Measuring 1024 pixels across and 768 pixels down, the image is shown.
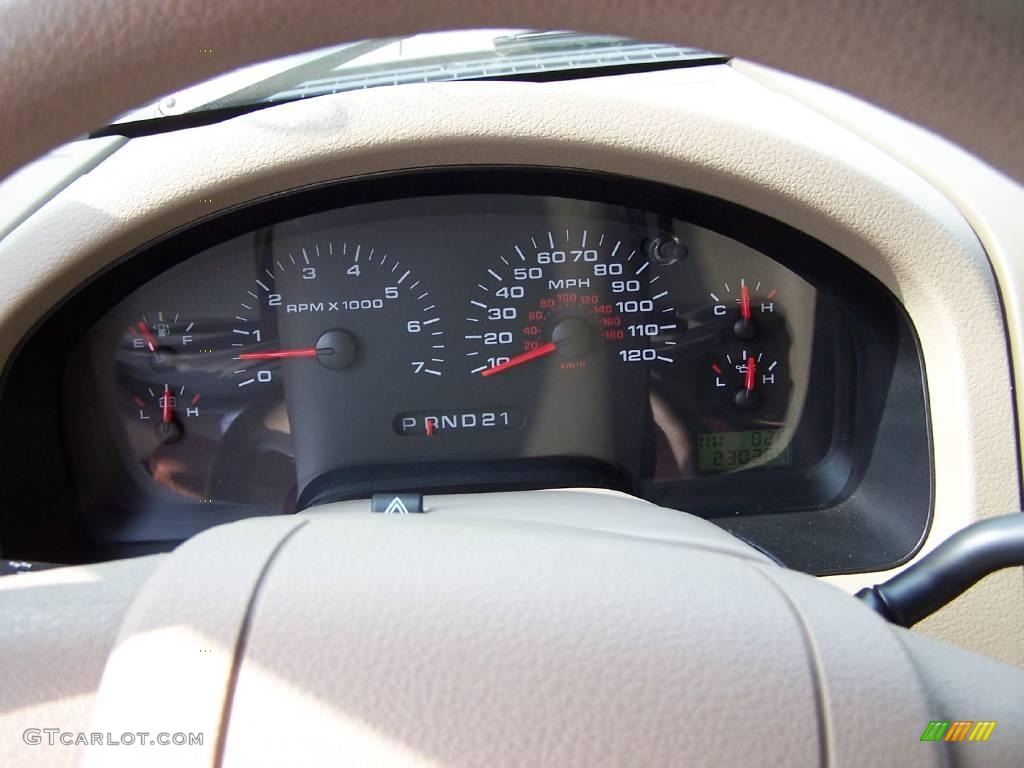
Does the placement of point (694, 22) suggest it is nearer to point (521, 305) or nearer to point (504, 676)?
point (504, 676)

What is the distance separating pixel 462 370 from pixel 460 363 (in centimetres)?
1

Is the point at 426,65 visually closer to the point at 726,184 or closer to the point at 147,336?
the point at 726,184

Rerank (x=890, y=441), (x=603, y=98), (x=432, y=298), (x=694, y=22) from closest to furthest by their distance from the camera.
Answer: (x=694, y=22) < (x=603, y=98) < (x=890, y=441) < (x=432, y=298)

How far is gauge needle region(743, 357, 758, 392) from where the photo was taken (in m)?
1.74

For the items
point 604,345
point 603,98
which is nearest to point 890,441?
point 604,345

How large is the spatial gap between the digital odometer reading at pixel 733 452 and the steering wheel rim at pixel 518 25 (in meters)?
1.33

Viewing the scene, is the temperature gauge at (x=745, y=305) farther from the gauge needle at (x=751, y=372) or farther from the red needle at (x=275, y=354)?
the red needle at (x=275, y=354)

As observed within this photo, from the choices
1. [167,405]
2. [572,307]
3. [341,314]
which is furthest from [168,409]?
[572,307]

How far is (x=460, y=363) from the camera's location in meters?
1.73

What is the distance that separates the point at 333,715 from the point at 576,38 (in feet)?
4.17

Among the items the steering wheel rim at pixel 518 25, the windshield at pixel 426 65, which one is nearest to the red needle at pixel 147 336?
the windshield at pixel 426 65

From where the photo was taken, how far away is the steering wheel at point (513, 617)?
0.46 meters

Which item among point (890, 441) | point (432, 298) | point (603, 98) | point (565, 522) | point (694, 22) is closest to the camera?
point (694, 22)

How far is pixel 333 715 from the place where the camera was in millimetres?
605
